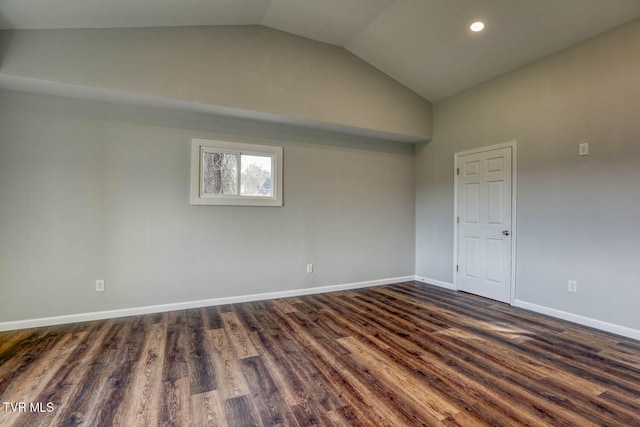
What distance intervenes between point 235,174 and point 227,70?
1.25m

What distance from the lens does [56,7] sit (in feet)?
8.23

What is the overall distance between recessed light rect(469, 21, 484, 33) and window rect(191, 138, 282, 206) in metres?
2.69

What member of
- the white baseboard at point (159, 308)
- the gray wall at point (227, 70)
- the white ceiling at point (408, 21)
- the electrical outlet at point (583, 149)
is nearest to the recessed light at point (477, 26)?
the white ceiling at point (408, 21)

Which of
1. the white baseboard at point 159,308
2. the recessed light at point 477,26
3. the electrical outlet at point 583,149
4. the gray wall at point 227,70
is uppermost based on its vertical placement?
the recessed light at point 477,26

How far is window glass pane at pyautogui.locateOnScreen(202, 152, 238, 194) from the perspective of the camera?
378 centimetres

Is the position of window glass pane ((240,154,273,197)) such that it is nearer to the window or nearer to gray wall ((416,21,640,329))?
the window

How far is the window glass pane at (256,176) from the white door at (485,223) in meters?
2.88

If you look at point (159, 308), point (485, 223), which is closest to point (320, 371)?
point (159, 308)

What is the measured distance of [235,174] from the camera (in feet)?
12.9

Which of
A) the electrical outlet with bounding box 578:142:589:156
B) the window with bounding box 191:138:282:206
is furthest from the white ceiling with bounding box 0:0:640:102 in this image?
the window with bounding box 191:138:282:206

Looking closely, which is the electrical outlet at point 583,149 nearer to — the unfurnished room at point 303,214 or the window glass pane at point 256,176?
the unfurnished room at point 303,214

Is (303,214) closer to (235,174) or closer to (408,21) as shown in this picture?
(235,174)

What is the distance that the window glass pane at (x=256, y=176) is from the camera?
13.1ft

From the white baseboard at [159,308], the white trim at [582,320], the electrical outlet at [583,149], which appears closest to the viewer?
A: the white trim at [582,320]
